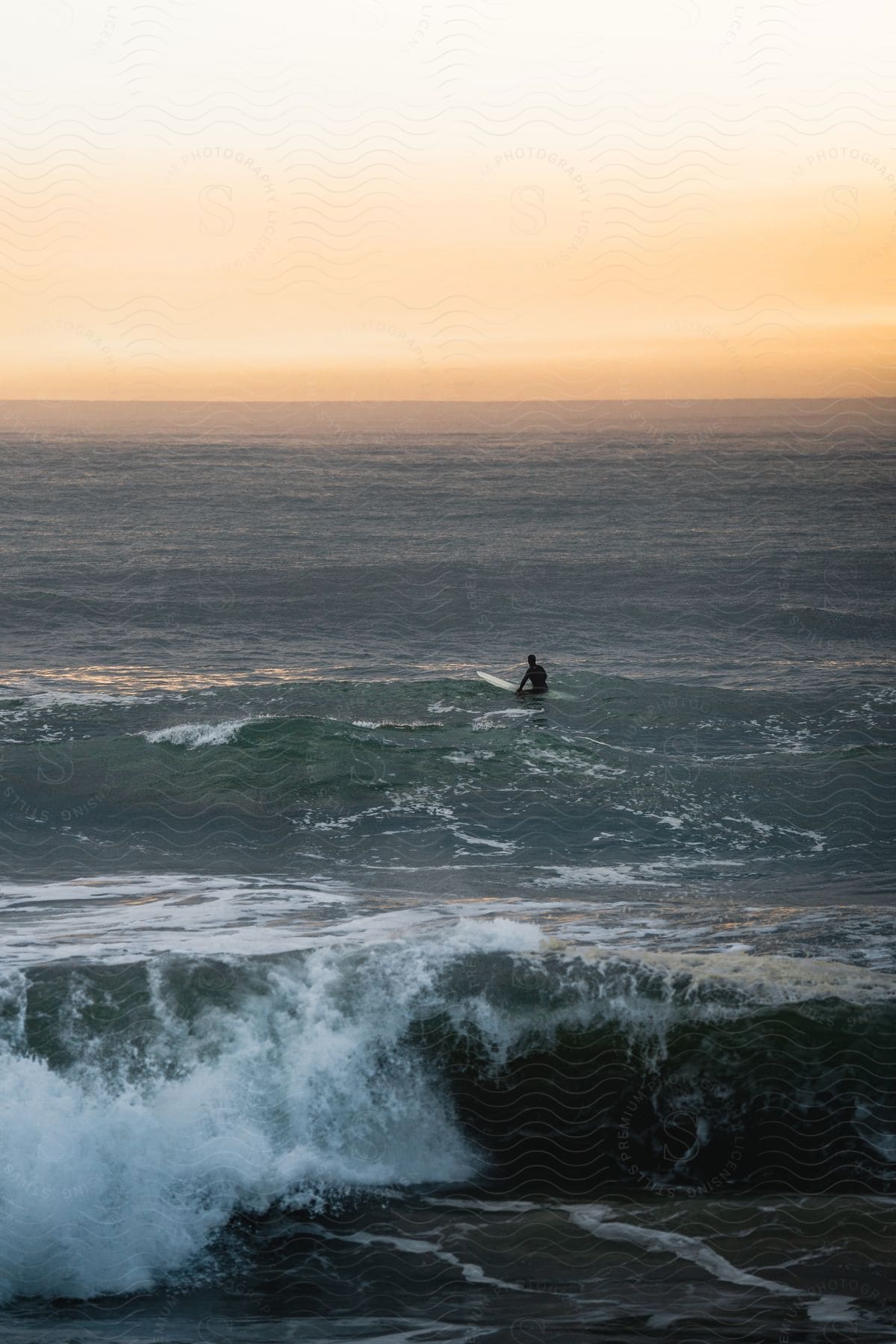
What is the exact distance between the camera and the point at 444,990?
1105 cm

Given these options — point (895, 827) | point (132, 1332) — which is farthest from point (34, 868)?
point (895, 827)

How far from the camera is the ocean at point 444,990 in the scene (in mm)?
8242

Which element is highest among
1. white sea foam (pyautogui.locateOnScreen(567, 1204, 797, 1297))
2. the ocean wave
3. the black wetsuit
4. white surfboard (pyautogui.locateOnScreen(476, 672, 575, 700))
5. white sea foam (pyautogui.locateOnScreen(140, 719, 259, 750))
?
Result: the black wetsuit

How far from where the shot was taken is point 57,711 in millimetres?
24281

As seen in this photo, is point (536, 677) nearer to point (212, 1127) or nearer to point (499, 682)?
point (499, 682)

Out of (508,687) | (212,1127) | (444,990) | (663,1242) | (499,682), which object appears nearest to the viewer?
(663,1242)

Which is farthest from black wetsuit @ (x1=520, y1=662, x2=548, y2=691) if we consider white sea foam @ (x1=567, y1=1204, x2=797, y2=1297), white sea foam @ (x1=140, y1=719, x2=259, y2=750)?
white sea foam @ (x1=567, y1=1204, x2=797, y2=1297)

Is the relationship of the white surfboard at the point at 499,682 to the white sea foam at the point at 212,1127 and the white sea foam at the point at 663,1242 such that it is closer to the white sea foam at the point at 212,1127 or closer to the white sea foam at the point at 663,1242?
the white sea foam at the point at 212,1127

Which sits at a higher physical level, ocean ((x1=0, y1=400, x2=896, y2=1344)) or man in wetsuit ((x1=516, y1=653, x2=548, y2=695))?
man in wetsuit ((x1=516, y1=653, x2=548, y2=695))

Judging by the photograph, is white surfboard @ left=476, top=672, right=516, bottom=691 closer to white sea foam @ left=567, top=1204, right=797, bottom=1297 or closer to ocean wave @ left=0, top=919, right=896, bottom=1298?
ocean wave @ left=0, top=919, right=896, bottom=1298

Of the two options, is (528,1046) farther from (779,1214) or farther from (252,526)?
(252,526)

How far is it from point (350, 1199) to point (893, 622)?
31.1 meters

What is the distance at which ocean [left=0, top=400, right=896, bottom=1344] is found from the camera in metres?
8.24

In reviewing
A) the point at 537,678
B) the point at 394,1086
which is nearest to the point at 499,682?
the point at 537,678
